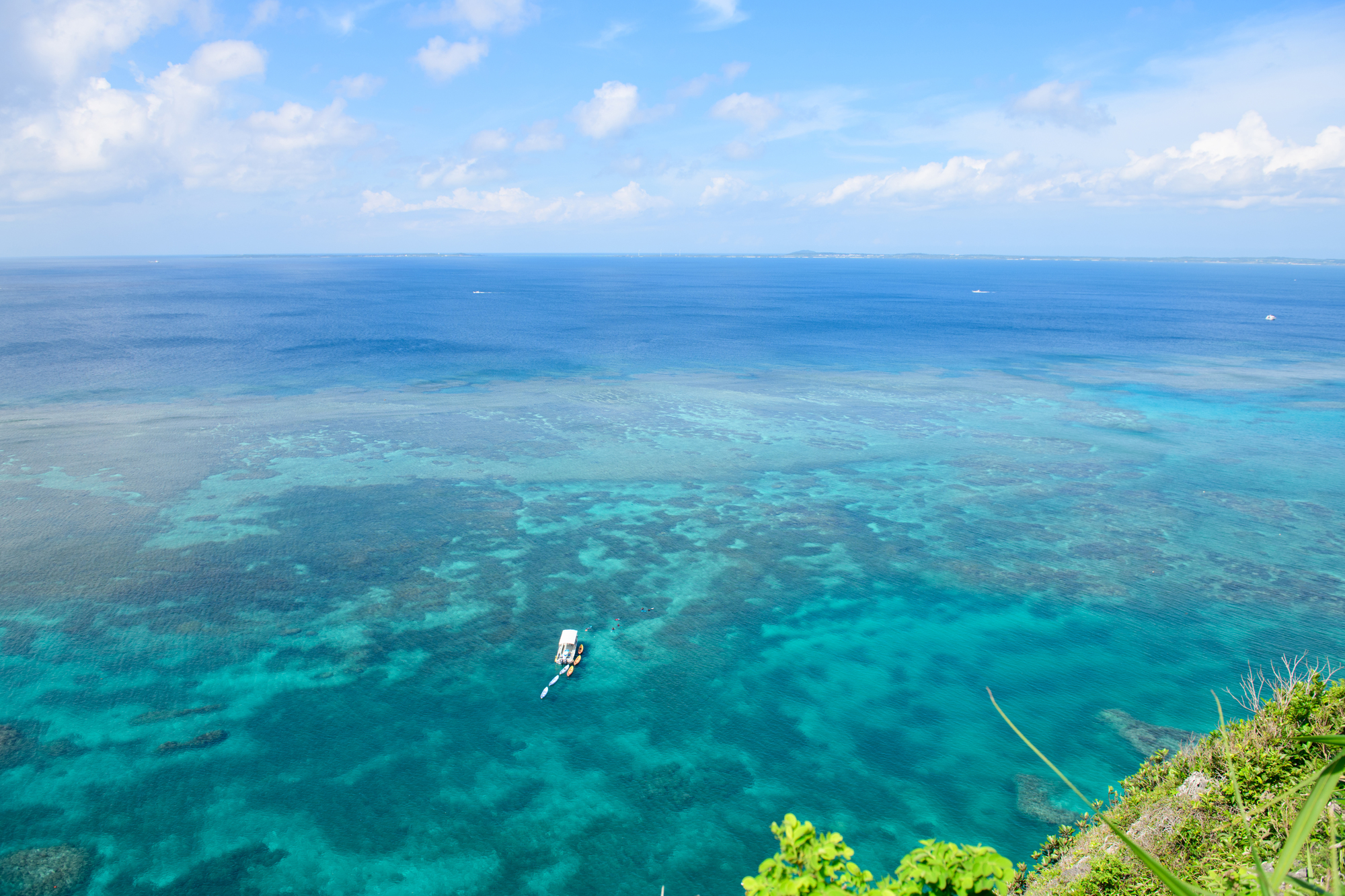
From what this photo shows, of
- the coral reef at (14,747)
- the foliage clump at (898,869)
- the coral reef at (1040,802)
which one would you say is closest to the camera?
the foliage clump at (898,869)

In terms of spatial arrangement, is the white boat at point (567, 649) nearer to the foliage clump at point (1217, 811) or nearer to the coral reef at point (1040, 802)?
the coral reef at point (1040, 802)

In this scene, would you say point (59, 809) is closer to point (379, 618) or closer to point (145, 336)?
point (379, 618)

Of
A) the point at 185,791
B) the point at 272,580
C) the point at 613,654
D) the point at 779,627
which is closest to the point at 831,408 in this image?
the point at 779,627

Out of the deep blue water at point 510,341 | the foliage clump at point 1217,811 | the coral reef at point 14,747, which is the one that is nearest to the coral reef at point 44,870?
the coral reef at point 14,747

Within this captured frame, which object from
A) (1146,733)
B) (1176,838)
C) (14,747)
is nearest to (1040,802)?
(1146,733)

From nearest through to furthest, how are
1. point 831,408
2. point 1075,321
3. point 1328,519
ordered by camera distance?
1. point 1328,519
2. point 831,408
3. point 1075,321

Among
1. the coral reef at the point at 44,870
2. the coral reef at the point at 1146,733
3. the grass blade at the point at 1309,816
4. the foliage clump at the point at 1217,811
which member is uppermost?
the grass blade at the point at 1309,816

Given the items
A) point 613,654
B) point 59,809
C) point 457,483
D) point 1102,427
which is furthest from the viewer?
point 1102,427

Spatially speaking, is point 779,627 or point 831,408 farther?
point 831,408

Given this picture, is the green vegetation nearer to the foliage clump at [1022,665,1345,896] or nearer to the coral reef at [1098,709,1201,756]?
the foliage clump at [1022,665,1345,896]
